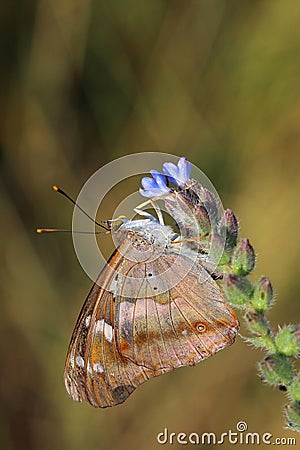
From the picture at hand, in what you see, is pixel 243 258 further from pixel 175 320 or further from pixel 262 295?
pixel 175 320

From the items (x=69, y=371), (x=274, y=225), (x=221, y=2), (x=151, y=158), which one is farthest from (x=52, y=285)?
(x=221, y=2)

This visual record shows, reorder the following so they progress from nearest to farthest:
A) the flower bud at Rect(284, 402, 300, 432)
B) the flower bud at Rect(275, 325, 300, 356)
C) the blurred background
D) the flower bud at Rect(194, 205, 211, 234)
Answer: the flower bud at Rect(284, 402, 300, 432) < the flower bud at Rect(275, 325, 300, 356) < the flower bud at Rect(194, 205, 211, 234) < the blurred background

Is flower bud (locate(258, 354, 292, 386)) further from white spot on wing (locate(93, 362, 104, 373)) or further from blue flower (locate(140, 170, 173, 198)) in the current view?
blue flower (locate(140, 170, 173, 198))

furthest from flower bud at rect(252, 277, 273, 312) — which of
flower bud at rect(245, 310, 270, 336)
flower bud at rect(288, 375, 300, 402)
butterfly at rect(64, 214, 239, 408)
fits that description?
flower bud at rect(288, 375, 300, 402)

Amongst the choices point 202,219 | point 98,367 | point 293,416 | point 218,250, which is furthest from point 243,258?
point 98,367

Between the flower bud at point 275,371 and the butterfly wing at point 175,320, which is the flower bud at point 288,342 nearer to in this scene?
the flower bud at point 275,371

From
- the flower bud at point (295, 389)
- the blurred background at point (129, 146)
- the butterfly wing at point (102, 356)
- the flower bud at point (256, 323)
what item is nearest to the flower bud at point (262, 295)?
the flower bud at point (256, 323)
